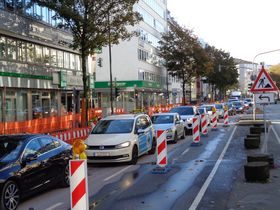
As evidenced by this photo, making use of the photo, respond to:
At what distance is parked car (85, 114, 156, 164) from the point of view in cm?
1393

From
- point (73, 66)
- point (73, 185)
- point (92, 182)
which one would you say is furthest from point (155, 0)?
point (73, 185)

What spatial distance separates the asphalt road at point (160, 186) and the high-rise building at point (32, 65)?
49.1 ft

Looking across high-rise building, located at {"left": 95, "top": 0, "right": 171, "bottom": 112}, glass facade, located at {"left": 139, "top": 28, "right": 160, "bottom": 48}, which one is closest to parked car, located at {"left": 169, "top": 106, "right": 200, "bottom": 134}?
high-rise building, located at {"left": 95, "top": 0, "right": 171, "bottom": 112}

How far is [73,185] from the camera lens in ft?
20.3

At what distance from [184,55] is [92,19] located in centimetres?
3749

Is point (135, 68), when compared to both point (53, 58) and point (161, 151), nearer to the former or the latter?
point (53, 58)

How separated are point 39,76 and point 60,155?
23.6 m

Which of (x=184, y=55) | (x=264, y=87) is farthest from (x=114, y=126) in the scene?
(x=184, y=55)

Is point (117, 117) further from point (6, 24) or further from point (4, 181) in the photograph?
point (6, 24)

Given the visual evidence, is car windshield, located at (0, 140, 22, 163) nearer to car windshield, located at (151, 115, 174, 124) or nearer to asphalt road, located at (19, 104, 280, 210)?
asphalt road, located at (19, 104, 280, 210)

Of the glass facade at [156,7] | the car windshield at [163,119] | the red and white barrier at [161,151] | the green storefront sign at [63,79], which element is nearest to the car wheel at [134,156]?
the red and white barrier at [161,151]

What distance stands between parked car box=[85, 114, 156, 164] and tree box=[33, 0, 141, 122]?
12.6 meters

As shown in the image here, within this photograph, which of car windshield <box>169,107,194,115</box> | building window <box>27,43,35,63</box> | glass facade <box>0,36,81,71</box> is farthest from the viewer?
building window <box>27,43,35,63</box>

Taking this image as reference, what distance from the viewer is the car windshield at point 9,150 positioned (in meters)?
8.98
